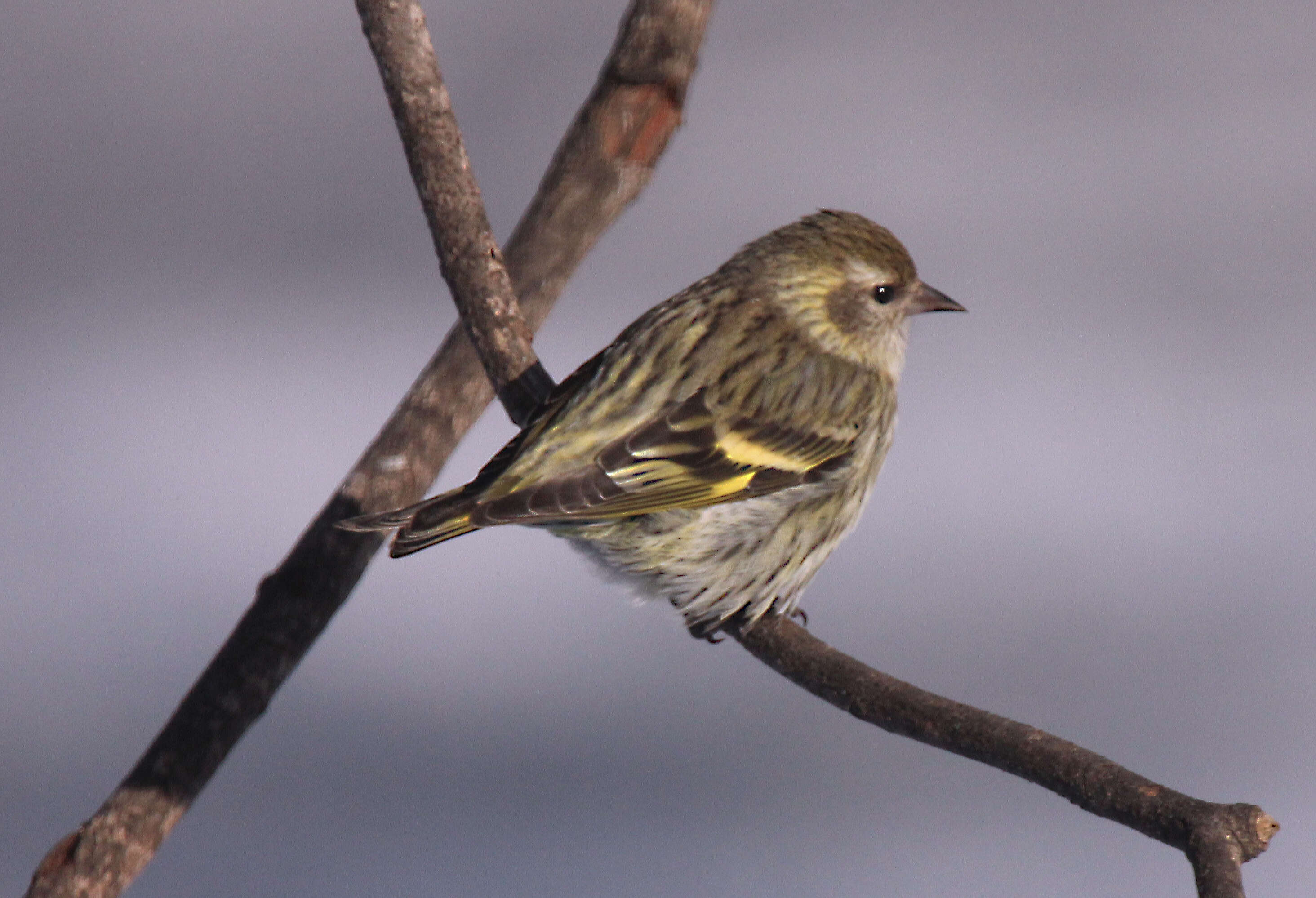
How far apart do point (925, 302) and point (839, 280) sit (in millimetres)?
83

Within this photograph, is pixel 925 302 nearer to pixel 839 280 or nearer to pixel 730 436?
pixel 839 280

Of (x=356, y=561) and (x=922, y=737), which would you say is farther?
(x=356, y=561)

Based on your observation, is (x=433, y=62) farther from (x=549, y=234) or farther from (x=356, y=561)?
(x=356, y=561)

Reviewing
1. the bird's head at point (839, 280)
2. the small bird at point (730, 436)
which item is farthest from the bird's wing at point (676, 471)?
the bird's head at point (839, 280)

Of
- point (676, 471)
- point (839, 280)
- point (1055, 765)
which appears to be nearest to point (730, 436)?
point (676, 471)

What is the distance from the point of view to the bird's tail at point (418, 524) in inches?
34.6

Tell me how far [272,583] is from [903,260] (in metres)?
0.58

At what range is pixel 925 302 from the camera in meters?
1.19

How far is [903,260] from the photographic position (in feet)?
3.88

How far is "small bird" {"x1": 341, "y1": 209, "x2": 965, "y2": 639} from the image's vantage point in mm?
976

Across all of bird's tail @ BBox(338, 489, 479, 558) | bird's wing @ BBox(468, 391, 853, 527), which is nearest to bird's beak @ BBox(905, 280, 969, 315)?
bird's wing @ BBox(468, 391, 853, 527)

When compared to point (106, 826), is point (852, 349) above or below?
above

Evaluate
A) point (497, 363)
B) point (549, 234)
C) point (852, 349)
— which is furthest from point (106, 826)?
point (852, 349)

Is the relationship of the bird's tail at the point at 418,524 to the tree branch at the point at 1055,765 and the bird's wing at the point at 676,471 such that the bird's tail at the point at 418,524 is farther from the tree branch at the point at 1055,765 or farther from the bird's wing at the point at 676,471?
the tree branch at the point at 1055,765
